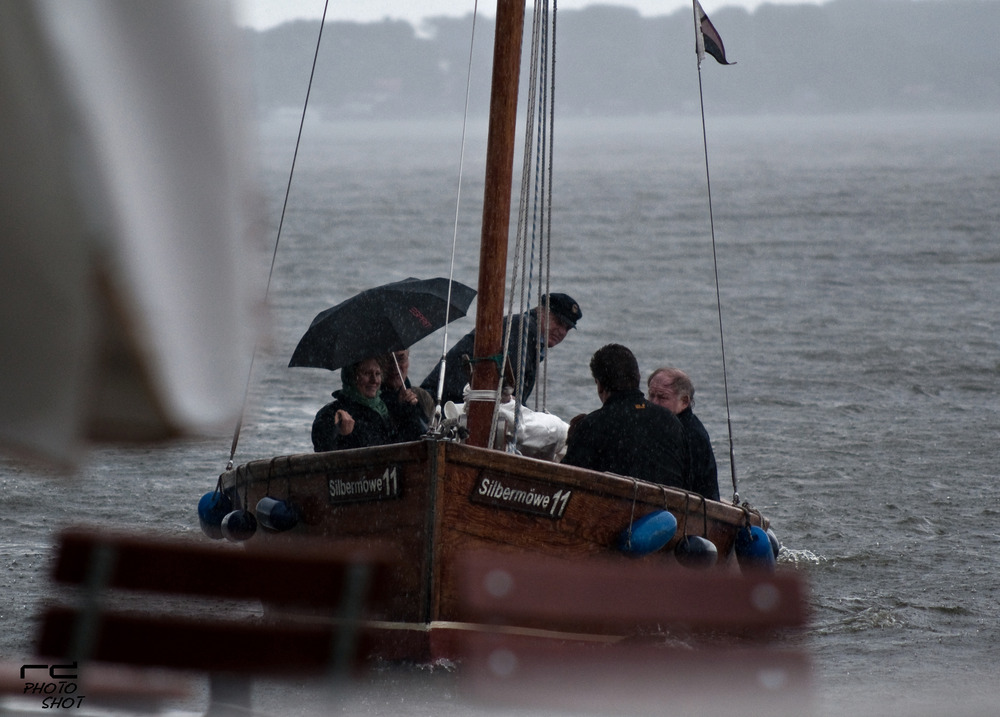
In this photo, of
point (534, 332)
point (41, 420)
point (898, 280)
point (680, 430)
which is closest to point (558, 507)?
point (680, 430)

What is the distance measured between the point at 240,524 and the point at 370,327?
1423 mm

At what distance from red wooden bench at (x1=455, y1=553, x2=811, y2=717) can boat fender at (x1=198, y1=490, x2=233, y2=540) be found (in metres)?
1.54

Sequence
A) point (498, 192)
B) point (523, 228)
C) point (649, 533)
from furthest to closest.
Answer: point (523, 228) < point (498, 192) < point (649, 533)

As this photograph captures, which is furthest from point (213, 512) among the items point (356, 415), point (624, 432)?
point (624, 432)

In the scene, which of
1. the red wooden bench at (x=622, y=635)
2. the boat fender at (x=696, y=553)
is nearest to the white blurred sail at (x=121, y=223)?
the red wooden bench at (x=622, y=635)

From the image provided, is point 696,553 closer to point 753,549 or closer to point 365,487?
point 753,549

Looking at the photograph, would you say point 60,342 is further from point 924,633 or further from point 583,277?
point 583,277

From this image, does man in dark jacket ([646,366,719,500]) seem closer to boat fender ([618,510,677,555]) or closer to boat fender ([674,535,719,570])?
boat fender ([674,535,719,570])

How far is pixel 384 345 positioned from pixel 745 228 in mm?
36317

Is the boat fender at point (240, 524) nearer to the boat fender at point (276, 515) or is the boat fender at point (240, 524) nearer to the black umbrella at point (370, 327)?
the boat fender at point (276, 515)

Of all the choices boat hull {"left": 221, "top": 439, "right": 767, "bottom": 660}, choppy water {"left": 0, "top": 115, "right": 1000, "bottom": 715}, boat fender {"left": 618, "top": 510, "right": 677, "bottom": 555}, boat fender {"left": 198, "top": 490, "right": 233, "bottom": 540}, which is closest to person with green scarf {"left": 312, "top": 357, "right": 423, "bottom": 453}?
boat fender {"left": 198, "top": 490, "right": 233, "bottom": 540}

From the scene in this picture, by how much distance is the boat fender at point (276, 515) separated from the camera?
7012mm

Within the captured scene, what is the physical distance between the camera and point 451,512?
6.67 meters

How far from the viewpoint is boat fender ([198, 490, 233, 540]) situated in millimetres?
7555
